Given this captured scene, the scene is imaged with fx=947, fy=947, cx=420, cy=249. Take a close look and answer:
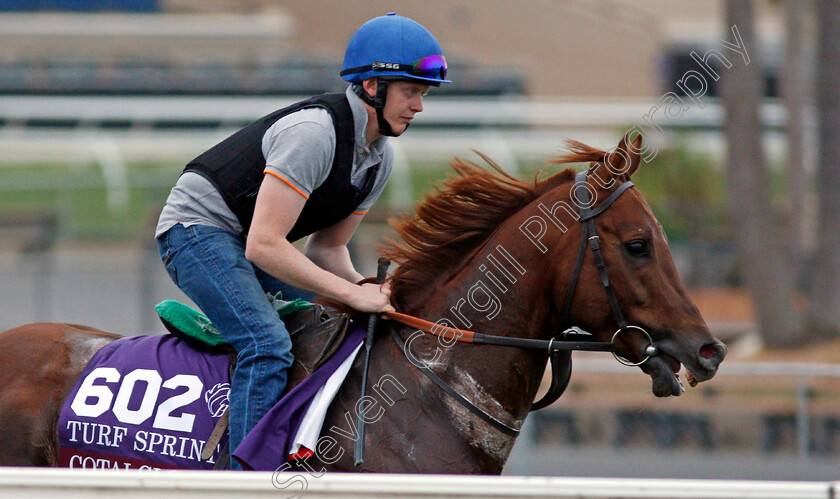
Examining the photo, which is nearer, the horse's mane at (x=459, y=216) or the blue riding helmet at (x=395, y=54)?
the blue riding helmet at (x=395, y=54)

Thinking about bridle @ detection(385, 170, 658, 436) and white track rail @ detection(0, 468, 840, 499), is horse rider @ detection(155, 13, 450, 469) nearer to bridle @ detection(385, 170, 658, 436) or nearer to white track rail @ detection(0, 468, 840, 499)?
bridle @ detection(385, 170, 658, 436)

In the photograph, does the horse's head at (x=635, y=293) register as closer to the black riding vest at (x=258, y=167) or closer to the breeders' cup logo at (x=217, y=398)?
the black riding vest at (x=258, y=167)

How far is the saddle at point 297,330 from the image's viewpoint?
3.59 meters

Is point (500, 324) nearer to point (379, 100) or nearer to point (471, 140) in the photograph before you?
point (379, 100)

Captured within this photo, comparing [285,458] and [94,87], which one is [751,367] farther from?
[94,87]

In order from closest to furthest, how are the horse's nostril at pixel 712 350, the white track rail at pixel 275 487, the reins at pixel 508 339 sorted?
the white track rail at pixel 275 487
the horse's nostril at pixel 712 350
the reins at pixel 508 339

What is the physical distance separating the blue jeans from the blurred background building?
247cm

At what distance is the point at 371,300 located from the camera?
358 centimetres

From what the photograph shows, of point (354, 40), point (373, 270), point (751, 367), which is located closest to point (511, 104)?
point (373, 270)

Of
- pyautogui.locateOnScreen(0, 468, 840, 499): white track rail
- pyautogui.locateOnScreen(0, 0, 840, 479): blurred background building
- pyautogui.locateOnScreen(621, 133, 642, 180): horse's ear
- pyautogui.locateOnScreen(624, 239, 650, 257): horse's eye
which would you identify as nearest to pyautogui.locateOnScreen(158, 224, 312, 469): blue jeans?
pyautogui.locateOnScreen(0, 468, 840, 499): white track rail

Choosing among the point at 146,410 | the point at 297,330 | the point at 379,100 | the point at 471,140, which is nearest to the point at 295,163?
the point at 379,100

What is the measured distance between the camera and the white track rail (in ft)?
8.73

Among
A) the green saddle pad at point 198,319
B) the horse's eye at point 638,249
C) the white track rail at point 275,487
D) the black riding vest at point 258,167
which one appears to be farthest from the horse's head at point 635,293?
the green saddle pad at point 198,319

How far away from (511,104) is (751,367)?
1157 centimetres
